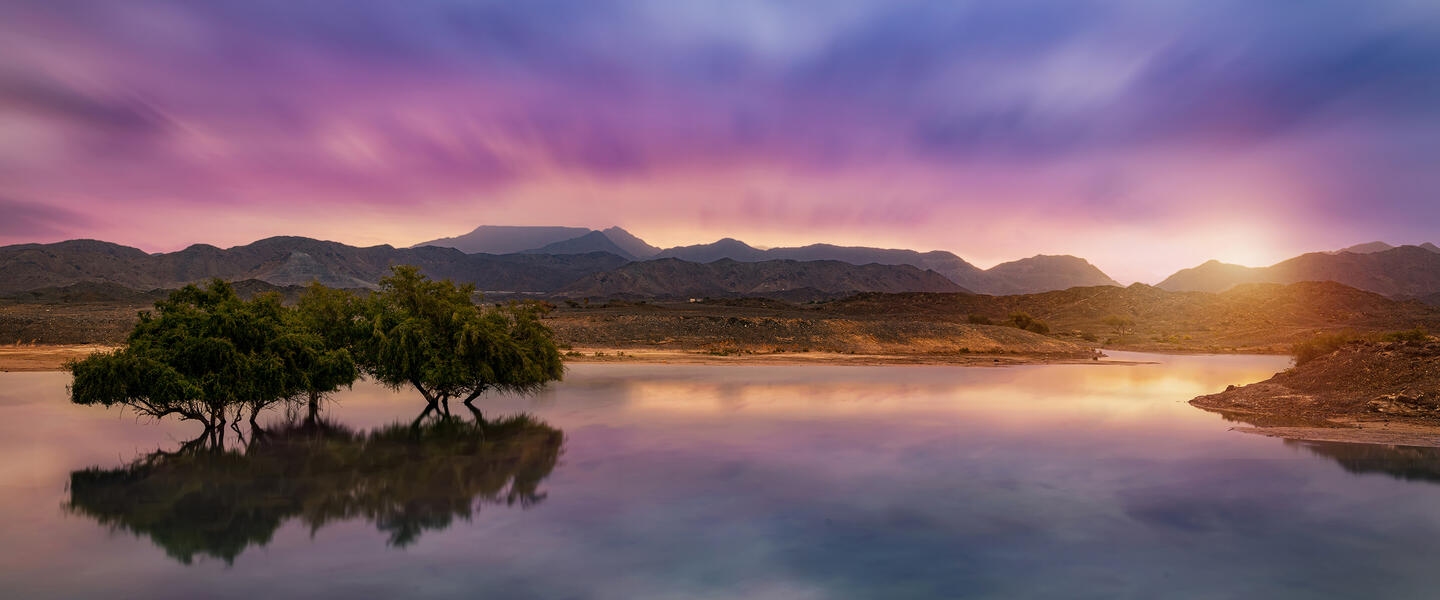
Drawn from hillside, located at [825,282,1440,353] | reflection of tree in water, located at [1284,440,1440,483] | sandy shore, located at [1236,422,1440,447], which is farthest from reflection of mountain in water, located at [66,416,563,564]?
hillside, located at [825,282,1440,353]

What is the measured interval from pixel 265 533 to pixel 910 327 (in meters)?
77.2

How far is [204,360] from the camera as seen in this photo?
24.4 metres

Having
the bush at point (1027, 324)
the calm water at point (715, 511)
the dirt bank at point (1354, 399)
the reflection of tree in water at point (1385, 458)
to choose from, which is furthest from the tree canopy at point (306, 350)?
the bush at point (1027, 324)

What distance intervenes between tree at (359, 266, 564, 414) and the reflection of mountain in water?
11.7 feet

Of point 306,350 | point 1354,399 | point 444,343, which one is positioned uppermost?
point 444,343

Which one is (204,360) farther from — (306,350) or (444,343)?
(444,343)

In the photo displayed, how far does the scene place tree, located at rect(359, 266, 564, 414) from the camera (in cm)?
3075

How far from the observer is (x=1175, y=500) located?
63.7ft

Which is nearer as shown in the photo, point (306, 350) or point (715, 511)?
point (715, 511)

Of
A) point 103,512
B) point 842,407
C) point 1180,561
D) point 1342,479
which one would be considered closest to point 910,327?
point 842,407

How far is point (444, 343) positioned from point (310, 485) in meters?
11.7

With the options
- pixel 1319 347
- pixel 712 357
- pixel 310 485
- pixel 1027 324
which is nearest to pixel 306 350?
pixel 310 485

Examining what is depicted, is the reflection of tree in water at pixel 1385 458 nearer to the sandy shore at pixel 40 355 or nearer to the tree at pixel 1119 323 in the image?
the sandy shore at pixel 40 355

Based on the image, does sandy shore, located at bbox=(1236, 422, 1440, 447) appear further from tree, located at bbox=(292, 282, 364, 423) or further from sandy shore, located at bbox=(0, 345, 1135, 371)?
tree, located at bbox=(292, 282, 364, 423)
